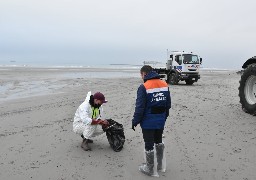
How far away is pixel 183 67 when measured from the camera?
2427 centimetres

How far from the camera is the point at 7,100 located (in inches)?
558

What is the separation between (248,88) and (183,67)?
45.7 ft

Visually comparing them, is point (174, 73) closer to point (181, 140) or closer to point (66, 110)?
point (66, 110)

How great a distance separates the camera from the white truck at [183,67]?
24141 mm

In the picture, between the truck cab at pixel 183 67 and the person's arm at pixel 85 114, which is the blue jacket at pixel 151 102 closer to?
the person's arm at pixel 85 114

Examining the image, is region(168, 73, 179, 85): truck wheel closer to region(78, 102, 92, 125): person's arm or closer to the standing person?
region(78, 102, 92, 125): person's arm

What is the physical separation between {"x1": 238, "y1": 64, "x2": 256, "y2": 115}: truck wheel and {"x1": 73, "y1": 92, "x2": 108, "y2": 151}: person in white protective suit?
5.20 meters

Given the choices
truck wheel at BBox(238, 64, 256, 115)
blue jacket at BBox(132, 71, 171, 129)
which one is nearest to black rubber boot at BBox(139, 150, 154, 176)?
blue jacket at BBox(132, 71, 171, 129)

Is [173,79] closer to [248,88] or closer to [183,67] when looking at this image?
[183,67]

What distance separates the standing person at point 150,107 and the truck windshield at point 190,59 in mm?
19377

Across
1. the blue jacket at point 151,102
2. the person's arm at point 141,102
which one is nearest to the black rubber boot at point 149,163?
the blue jacket at point 151,102

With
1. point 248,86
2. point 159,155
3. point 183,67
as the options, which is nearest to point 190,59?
point 183,67

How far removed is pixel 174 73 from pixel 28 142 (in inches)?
717

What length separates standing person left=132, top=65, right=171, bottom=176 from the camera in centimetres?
518
